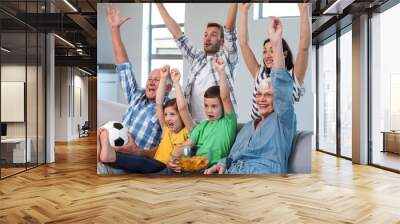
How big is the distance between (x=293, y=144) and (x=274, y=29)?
1.93 meters

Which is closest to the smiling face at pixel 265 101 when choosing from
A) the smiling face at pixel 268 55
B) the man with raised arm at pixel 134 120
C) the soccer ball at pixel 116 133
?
the smiling face at pixel 268 55

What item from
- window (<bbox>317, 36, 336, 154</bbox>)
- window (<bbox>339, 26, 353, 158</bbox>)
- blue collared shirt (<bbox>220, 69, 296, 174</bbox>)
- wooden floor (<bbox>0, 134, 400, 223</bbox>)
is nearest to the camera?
wooden floor (<bbox>0, 134, 400, 223</bbox>)

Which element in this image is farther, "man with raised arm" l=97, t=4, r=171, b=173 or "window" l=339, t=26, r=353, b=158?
"window" l=339, t=26, r=353, b=158

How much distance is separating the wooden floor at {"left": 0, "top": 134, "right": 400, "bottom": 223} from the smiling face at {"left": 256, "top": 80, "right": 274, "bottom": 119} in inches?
42.6

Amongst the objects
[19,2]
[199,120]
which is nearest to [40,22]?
[19,2]

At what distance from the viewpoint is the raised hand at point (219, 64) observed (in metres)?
6.69

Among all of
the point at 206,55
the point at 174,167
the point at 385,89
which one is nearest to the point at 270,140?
the point at 174,167

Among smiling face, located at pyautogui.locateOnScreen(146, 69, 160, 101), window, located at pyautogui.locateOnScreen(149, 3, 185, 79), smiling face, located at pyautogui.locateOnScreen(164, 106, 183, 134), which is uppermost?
window, located at pyautogui.locateOnScreen(149, 3, 185, 79)

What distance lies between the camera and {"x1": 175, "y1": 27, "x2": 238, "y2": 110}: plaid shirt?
6699 mm

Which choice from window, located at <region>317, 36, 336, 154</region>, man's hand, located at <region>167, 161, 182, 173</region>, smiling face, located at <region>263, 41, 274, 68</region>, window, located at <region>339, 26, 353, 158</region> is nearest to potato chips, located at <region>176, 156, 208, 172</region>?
man's hand, located at <region>167, 161, 182, 173</region>

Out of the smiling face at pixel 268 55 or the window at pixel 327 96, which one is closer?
the smiling face at pixel 268 55

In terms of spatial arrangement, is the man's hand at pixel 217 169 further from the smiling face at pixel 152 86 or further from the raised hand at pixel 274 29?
the raised hand at pixel 274 29

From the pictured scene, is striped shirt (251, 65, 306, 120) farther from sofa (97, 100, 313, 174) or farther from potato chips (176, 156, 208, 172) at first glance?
potato chips (176, 156, 208, 172)

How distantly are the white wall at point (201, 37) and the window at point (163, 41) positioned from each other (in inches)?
5.6
